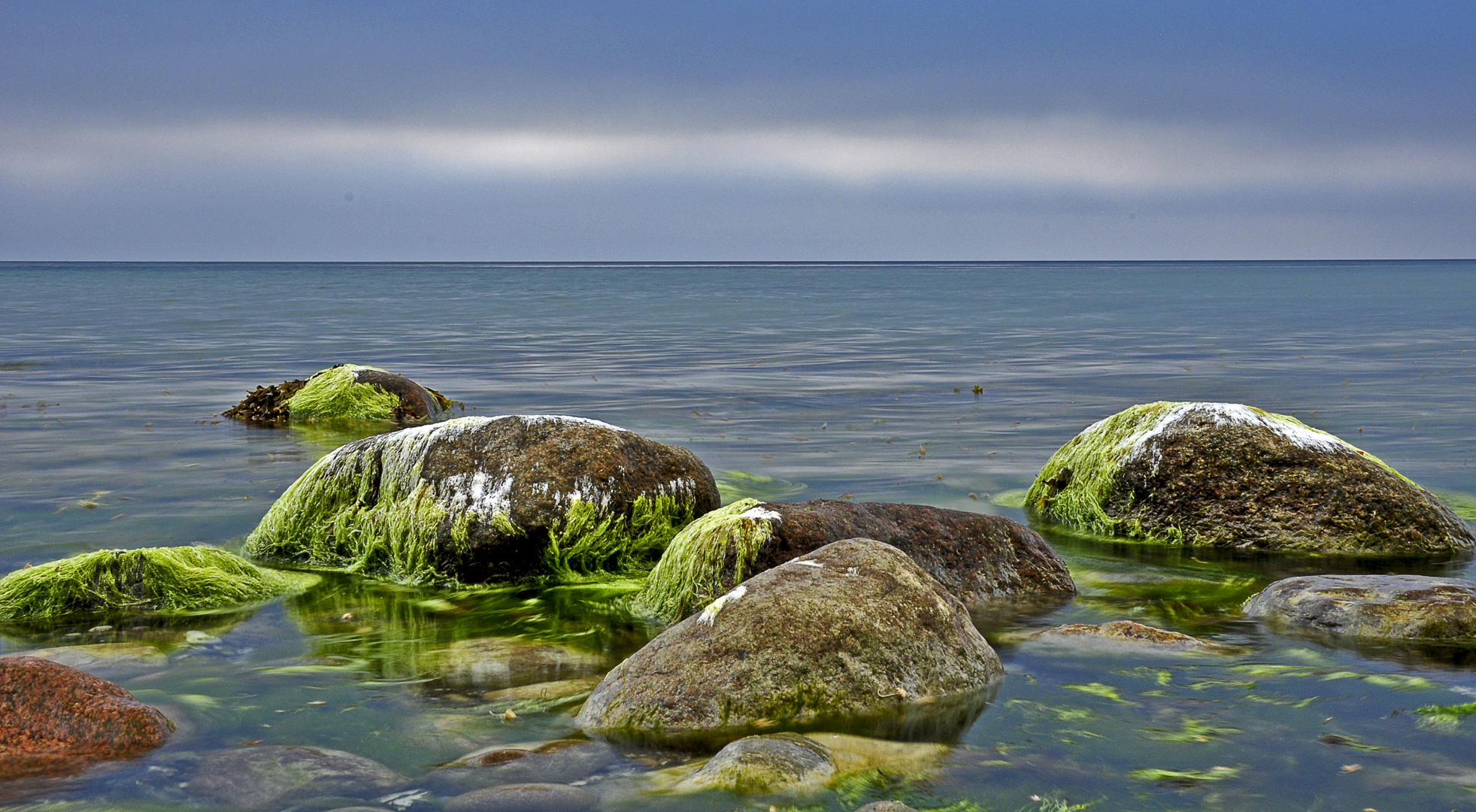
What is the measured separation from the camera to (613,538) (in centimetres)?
832

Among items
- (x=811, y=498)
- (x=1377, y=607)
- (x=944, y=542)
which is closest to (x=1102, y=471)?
(x=811, y=498)

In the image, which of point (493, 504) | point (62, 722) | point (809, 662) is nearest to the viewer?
point (62, 722)

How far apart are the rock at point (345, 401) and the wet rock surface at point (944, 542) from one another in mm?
10322

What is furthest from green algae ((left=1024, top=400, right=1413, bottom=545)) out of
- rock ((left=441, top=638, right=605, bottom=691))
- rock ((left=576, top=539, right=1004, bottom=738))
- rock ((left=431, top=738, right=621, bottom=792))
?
rock ((left=431, top=738, right=621, bottom=792))

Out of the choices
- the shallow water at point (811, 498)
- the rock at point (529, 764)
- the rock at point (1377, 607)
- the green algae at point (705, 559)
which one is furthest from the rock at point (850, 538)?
the rock at point (529, 764)

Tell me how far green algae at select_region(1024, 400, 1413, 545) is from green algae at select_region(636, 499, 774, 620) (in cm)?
348

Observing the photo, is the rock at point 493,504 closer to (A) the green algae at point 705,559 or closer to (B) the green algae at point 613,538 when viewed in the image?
(B) the green algae at point 613,538

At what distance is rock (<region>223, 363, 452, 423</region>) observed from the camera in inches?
646

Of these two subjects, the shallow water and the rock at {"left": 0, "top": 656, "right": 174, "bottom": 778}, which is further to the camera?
the shallow water

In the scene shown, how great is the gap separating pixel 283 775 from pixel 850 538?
133 inches

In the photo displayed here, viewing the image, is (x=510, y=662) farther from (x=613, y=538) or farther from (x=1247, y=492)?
(x=1247, y=492)

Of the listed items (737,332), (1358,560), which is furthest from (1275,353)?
(1358,560)

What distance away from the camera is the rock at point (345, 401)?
53.8 feet

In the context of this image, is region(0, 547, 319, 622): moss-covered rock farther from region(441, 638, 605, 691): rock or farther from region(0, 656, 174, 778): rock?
region(0, 656, 174, 778): rock
